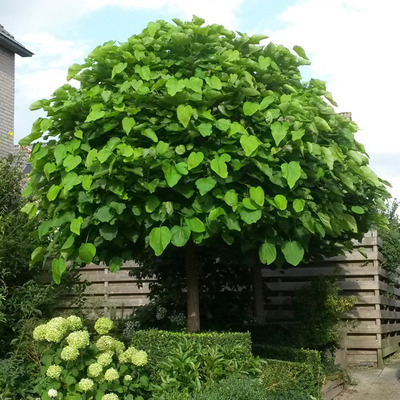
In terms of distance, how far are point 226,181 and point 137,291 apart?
6.19 metres

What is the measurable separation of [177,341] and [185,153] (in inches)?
86.7

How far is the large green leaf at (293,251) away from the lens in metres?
6.97

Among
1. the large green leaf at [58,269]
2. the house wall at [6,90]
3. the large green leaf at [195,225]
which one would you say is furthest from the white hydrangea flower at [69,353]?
the house wall at [6,90]

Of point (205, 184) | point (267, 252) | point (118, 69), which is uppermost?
point (118, 69)

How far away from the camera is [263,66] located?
24.0 feet

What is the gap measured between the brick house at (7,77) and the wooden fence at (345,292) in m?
5.55

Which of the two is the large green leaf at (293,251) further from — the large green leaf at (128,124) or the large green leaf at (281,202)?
the large green leaf at (128,124)

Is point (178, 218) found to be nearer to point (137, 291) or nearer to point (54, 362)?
point (54, 362)

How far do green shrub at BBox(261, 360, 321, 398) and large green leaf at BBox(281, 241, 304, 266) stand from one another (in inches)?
53.1

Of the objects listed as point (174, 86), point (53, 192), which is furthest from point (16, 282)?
point (174, 86)

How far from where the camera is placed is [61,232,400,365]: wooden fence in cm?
1192

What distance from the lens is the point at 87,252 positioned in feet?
22.4

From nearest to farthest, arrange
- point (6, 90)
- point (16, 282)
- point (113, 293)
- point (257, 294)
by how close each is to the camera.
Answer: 1. point (257, 294)
2. point (16, 282)
3. point (113, 293)
4. point (6, 90)

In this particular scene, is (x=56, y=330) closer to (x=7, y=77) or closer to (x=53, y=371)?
(x=53, y=371)
